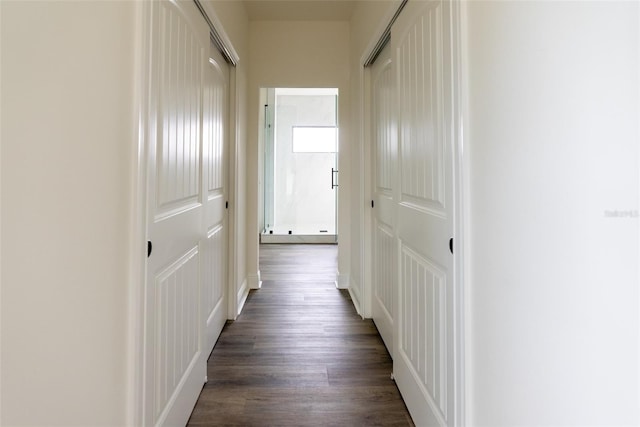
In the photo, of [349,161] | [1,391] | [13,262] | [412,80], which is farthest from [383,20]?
[1,391]

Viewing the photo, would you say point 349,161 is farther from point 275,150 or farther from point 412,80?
point 275,150

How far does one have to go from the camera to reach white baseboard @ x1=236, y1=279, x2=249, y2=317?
2764 millimetres

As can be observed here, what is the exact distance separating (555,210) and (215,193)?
1880 millimetres

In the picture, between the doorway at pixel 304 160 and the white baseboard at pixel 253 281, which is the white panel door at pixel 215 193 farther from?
the doorway at pixel 304 160

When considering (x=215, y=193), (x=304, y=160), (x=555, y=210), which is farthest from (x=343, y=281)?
(x=304, y=160)

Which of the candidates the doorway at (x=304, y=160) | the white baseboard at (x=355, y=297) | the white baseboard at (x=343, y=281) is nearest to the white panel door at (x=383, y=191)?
the white baseboard at (x=355, y=297)

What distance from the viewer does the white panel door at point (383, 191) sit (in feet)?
6.59

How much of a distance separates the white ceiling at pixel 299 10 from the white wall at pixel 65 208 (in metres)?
2.36

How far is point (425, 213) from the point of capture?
53.9 inches

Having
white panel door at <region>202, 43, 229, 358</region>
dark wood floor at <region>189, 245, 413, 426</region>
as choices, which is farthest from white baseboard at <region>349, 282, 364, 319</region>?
white panel door at <region>202, 43, 229, 358</region>

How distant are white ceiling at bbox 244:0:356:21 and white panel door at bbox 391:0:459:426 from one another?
1600mm

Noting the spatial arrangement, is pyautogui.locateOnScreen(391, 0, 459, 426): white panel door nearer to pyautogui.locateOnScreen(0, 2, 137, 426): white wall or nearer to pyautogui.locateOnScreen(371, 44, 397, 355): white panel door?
pyautogui.locateOnScreen(371, 44, 397, 355): white panel door

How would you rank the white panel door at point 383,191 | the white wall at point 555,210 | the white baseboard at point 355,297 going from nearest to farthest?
the white wall at point 555,210
the white panel door at point 383,191
the white baseboard at point 355,297

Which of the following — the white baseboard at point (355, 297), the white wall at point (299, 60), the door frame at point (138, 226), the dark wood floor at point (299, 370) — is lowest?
the dark wood floor at point (299, 370)
